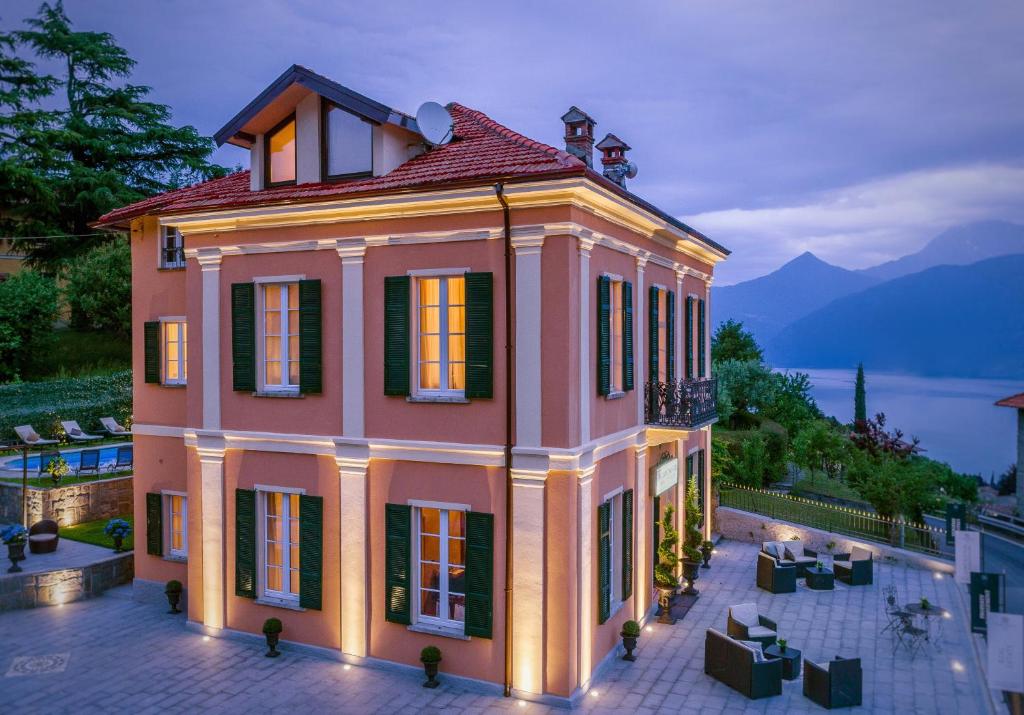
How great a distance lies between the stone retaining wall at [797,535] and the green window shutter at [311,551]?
12.6 meters

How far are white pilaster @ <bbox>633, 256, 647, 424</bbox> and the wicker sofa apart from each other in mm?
4245

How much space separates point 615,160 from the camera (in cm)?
1727

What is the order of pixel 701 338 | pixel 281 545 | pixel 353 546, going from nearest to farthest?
pixel 353 546, pixel 281 545, pixel 701 338

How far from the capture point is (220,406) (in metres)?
13.6

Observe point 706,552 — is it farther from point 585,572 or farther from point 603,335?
point 603,335

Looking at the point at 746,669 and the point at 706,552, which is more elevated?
the point at 746,669

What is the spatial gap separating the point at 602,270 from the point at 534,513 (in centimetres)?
412

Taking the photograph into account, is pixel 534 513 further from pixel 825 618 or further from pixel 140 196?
pixel 140 196

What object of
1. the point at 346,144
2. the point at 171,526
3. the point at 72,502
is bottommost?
the point at 72,502

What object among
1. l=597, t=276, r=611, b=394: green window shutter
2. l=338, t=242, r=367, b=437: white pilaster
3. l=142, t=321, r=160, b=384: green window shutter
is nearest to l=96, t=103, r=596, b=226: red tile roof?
l=338, t=242, r=367, b=437: white pilaster

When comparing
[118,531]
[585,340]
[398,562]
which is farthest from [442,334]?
[118,531]

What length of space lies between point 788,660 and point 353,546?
23.8 feet

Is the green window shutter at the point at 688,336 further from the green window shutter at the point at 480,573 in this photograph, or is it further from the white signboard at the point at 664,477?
the green window shutter at the point at 480,573

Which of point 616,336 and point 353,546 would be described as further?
point 616,336
